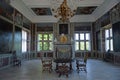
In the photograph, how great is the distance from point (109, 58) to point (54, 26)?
24.2ft

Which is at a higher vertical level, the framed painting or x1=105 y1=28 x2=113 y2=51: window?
the framed painting

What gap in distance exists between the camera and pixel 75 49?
16859 mm

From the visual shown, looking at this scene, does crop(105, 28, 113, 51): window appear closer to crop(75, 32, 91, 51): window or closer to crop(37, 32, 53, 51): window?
crop(75, 32, 91, 51): window

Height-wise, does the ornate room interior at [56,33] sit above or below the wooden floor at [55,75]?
above

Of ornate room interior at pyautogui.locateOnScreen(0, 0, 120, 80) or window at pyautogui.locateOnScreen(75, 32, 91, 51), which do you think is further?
window at pyautogui.locateOnScreen(75, 32, 91, 51)

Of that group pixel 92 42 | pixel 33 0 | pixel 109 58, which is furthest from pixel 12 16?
pixel 92 42

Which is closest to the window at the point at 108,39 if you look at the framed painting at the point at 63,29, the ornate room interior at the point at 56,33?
the ornate room interior at the point at 56,33

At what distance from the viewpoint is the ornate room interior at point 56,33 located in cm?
956

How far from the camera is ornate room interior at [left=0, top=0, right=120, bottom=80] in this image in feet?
31.4

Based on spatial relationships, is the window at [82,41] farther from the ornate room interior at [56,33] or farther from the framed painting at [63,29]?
the framed painting at [63,29]

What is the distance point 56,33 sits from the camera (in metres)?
16.5

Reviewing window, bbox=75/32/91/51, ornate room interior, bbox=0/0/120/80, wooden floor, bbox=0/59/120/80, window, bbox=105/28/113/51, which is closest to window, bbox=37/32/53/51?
ornate room interior, bbox=0/0/120/80

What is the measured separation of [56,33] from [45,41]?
5.40 feet

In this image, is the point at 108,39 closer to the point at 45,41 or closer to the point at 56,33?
the point at 56,33
